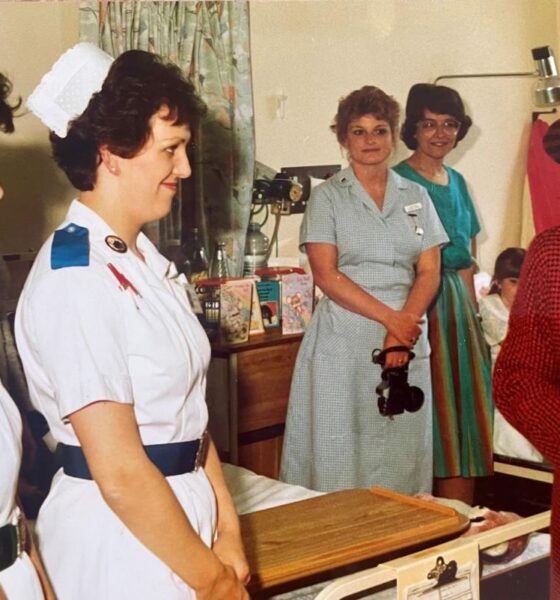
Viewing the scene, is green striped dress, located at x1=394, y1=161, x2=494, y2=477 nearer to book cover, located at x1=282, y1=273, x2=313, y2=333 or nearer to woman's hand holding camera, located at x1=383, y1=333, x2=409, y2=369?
woman's hand holding camera, located at x1=383, y1=333, x2=409, y2=369

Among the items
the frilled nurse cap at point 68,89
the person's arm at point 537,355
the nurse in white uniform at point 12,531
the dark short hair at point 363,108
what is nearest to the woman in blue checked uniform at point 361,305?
the dark short hair at point 363,108

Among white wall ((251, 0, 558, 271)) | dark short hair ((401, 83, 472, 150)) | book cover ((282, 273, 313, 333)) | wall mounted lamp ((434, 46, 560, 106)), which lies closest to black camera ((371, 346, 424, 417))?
book cover ((282, 273, 313, 333))

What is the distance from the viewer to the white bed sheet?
1.35 m

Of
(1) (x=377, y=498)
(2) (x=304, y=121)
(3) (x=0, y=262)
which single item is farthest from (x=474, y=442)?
(3) (x=0, y=262)

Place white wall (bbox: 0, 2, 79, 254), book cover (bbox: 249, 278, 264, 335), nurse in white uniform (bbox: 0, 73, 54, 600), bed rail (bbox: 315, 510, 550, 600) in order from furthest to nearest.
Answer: book cover (bbox: 249, 278, 264, 335), white wall (bbox: 0, 2, 79, 254), bed rail (bbox: 315, 510, 550, 600), nurse in white uniform (bbox: 0, 73, 54, 600)

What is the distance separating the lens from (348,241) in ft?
5.26

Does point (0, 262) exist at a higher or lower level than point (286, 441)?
higher

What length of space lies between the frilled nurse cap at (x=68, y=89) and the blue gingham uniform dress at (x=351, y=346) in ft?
2.07

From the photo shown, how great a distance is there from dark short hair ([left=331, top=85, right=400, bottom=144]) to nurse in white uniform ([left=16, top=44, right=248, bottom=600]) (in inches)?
21.9

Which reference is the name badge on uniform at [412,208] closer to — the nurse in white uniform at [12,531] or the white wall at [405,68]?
the white wall at [405,68]

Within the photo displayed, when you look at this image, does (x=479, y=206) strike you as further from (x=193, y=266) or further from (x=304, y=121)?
(x=193, y=266)

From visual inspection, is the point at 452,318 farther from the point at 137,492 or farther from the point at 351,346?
the point at 137,492

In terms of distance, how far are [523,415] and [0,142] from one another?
70cm

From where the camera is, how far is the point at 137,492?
88 cm
